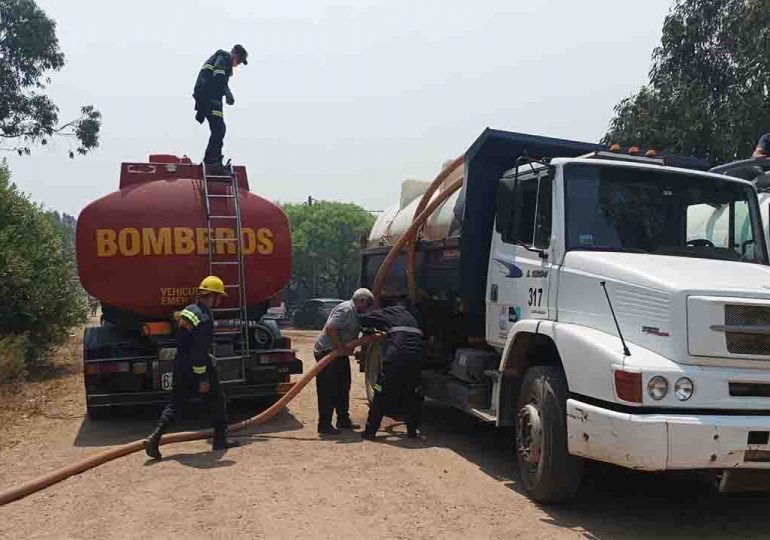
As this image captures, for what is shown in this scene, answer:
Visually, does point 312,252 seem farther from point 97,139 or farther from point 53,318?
point 53,318

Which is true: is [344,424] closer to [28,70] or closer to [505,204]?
[505,204]

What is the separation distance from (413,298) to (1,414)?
5.54m

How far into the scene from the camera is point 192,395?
7.52 meters

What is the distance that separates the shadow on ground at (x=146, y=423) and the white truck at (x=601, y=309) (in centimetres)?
201

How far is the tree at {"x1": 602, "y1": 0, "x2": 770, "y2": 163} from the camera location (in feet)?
49.5

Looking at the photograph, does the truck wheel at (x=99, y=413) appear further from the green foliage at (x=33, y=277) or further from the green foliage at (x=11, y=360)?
the green foliage at (x=33, y=277)

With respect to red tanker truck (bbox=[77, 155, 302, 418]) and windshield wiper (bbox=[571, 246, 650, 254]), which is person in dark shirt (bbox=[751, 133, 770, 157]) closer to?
windshield wiper (bbox=[571, 246, 650, 254])

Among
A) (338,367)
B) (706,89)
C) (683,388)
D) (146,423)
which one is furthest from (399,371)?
(706,89)

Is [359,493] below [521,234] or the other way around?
below

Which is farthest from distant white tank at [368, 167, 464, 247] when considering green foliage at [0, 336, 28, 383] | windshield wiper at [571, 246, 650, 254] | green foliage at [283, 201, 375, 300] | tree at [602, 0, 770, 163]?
green foliage at [283, 201, 375, 300]

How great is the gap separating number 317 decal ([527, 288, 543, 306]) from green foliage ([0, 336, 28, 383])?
27.9 feet

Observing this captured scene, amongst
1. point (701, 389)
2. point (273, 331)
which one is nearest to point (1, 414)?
point (273, 331)

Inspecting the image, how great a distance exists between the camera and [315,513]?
5457 mm

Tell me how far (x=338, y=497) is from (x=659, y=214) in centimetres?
350
